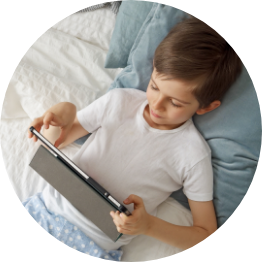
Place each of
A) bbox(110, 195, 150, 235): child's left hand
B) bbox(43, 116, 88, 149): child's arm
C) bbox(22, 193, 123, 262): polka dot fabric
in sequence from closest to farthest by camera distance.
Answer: bbox(110, 195, 150, 235): child's left hand < bbox(22, 193, 123, 262): polka dot fabric < bbox(43, 116, 88, 149): child's arm

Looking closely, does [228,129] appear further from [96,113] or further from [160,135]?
[96,113]

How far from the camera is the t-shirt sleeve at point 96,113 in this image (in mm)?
796

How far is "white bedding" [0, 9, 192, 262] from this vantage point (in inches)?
32.4

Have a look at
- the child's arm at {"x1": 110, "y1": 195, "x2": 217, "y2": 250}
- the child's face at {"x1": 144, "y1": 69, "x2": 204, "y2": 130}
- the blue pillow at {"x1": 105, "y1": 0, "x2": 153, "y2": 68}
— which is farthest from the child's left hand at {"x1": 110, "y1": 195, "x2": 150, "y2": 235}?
A: the blue pillow at {"x1": 105, "y1": 0, "x2": 153, "y2": 68}

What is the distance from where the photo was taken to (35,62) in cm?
102

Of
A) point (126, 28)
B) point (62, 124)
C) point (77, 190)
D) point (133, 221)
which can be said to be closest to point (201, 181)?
point (133, 221)

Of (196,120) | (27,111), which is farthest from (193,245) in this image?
(27,111)

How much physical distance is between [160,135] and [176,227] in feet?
0.91

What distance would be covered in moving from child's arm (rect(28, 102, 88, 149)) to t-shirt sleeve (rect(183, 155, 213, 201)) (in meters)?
0.39

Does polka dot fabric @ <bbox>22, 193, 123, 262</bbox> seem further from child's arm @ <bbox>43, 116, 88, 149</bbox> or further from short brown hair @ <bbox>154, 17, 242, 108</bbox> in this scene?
short brown hair @ <bbox>154, 17, 242, 108</bbox>

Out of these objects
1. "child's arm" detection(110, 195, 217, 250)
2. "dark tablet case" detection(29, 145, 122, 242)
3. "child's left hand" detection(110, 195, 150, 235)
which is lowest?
"child's arm" detection(110, 195, 217, 250)

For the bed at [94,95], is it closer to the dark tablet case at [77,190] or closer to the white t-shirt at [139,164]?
the white t-shirt at [139,164]

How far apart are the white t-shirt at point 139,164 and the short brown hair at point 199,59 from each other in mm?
158

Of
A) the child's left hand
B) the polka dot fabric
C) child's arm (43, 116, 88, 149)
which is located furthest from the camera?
child's arm (43, 116, 88, 149)
